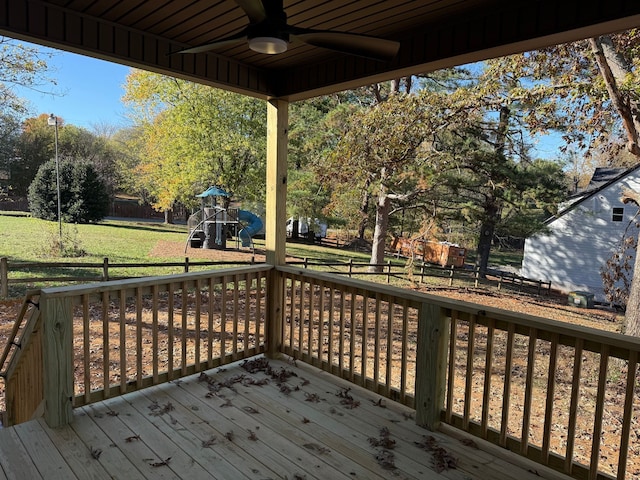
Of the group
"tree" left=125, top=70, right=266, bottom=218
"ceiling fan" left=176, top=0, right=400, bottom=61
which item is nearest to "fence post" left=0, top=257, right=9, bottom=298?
"tree" left=125, top=70, right=266, bottom=218

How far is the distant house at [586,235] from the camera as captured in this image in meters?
14.2

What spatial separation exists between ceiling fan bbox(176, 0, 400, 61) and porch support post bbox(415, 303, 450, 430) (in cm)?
162

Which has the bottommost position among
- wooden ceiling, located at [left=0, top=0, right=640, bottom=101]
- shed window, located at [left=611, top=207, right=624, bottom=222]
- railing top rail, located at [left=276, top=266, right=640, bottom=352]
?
railing top rail, located at [left=276, top=266, right=640, bottom=352]

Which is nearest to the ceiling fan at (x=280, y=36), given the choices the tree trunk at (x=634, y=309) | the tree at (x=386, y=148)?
the tree trunk at (x=634, y=309)

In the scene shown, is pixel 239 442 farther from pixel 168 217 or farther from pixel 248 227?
pixel 168 217

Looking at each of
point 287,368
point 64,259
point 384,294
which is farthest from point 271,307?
point 64,259

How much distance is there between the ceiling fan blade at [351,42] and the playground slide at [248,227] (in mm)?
12155

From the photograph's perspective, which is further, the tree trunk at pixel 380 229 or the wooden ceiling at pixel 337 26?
the tree trunk at pixel 380 229

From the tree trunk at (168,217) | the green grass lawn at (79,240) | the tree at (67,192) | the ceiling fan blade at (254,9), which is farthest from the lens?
the tree trunk at (168,217)

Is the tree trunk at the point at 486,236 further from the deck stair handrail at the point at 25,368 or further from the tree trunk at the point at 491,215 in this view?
the deck stair handrail at the point at 25,368

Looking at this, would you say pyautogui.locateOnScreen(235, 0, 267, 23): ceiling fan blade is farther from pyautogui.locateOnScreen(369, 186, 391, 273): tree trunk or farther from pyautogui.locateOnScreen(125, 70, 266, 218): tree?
pyautogui.locateOnScreen(125, 70, 266, 218): tree

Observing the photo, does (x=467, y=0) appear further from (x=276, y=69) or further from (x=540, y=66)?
→ (x=540, y=66)

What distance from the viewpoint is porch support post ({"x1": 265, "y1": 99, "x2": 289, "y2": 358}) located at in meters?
3.74

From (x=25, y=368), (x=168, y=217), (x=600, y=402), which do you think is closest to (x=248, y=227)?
(x=25, y=368)
